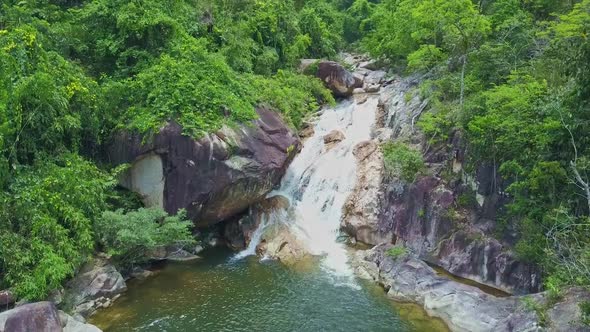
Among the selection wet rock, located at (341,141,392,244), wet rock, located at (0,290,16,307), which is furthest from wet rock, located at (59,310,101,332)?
wet rock, located at (341,141,392,244)

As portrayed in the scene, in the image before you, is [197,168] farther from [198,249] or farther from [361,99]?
[361,99]

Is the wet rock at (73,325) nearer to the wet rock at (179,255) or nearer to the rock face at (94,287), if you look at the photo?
the rock face at (94,287)

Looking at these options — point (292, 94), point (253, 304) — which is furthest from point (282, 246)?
point (292, 94)

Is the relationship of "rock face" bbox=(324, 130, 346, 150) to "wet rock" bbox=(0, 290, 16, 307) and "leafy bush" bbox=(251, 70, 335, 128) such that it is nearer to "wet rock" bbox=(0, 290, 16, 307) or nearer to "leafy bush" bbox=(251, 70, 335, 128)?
"leafy bush" bbox=(251, 70, 335, 128)

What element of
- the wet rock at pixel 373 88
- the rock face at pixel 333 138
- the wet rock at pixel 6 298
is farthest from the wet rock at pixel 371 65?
the wet rock at pixel 6 298

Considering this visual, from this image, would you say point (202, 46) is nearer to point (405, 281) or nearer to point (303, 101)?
point (303, 101)
